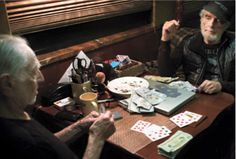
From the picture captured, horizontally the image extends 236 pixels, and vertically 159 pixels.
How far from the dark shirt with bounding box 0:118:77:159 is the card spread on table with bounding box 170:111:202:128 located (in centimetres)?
62

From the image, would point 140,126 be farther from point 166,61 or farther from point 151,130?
point 166,61

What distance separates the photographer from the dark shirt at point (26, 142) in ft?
3.67

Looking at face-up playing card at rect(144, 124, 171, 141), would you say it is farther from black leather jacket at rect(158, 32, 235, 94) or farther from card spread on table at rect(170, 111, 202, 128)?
black leather jacket at rect(158, 32, 235, 94)

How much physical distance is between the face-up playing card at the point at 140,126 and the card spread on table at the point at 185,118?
150 millimetres

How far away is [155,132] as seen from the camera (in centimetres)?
150

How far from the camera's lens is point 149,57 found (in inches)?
116

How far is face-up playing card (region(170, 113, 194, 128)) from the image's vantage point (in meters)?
1.57

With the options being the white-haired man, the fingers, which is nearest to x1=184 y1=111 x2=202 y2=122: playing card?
the fingers

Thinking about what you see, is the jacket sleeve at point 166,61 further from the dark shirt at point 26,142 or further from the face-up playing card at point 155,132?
the dark shirt at point 26,142

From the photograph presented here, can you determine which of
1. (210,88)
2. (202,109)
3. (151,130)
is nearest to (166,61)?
(210,88)

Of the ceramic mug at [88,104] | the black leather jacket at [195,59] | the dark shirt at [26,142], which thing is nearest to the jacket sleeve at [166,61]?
the black leather jacket at [195,59]

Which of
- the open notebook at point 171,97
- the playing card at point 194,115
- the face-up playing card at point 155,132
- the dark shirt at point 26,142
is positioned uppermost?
the dark shirt at point 26,142

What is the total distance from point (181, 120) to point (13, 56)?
0.92 meters

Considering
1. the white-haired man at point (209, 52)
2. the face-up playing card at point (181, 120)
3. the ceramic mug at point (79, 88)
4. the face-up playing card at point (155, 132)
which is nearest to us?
the face-up playing card at point (155, 132)
